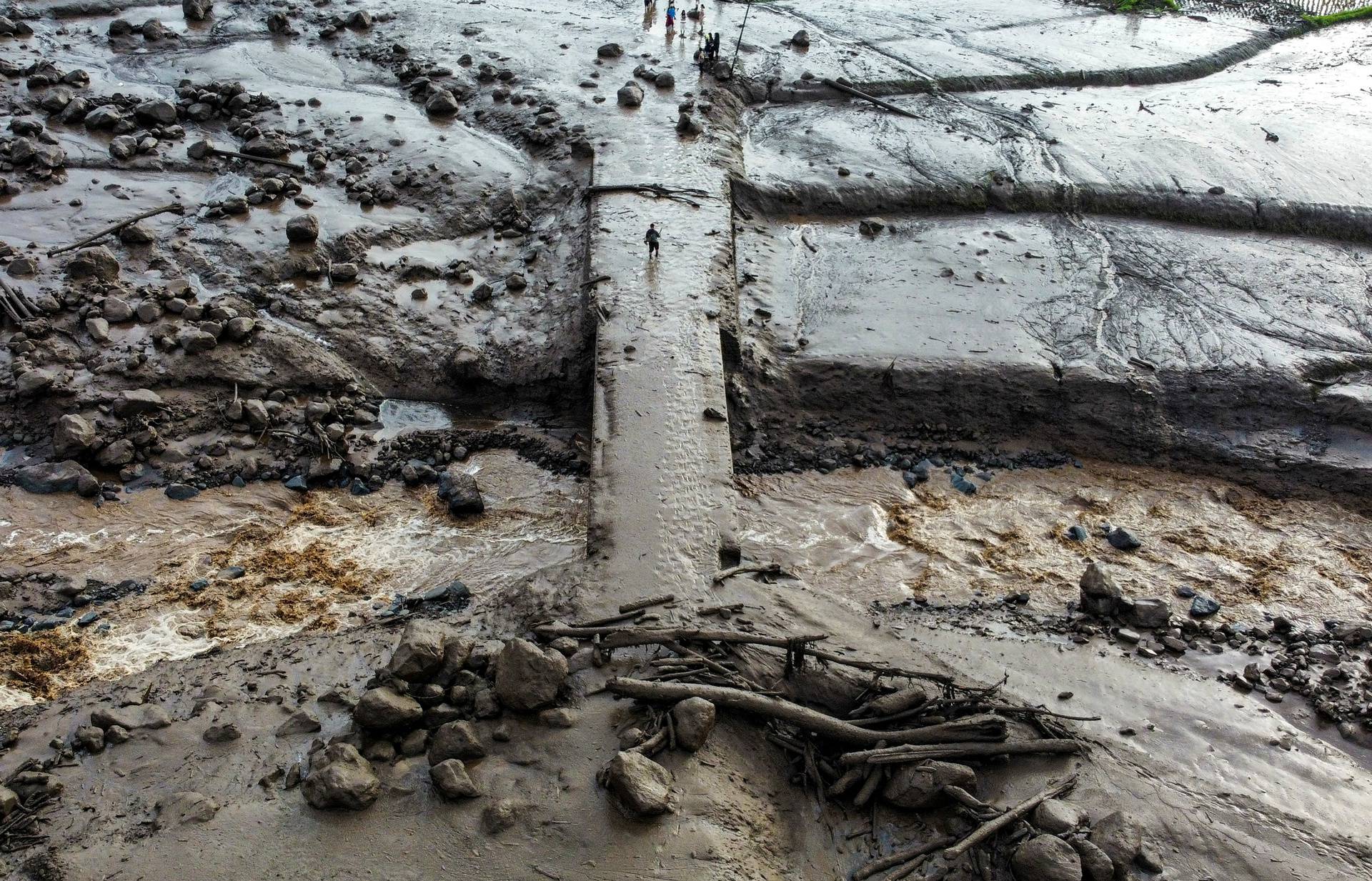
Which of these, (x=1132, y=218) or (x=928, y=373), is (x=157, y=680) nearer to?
(x=928, y=373)

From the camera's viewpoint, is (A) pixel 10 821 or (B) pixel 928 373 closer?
(A) pixel 10 821

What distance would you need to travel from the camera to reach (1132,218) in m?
8.24

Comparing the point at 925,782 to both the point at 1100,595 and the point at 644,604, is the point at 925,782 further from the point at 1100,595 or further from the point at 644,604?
the point at 1100,595

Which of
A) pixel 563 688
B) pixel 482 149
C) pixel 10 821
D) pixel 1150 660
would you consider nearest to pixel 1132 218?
pixel 1150 660

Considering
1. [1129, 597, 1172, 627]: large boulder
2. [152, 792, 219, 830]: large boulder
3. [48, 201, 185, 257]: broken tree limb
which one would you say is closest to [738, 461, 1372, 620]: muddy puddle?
[1129, 597, 1172, 627]: large boulder

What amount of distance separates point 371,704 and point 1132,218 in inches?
298

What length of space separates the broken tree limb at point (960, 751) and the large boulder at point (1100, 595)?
1354 mm

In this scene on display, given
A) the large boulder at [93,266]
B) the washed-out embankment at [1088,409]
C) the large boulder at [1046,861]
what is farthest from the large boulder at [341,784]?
the large boulder at [93,266]

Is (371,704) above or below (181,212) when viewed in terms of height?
Answer: below

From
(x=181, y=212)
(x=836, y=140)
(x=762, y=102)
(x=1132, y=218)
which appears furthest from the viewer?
(x=762, y=102)

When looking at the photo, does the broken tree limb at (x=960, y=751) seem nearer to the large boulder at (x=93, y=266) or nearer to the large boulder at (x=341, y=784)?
the large boulder at (x=341, y=784)

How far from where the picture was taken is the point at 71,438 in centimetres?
541

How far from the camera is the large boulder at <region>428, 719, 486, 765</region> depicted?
3.55 meters

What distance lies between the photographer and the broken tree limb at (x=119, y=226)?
6.56m
